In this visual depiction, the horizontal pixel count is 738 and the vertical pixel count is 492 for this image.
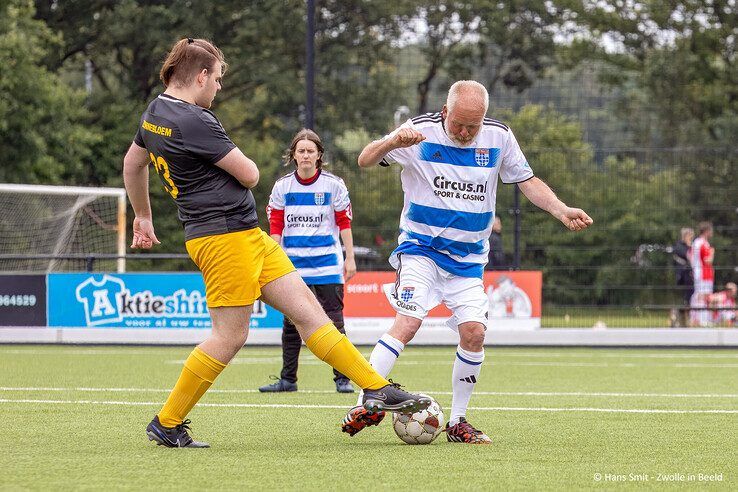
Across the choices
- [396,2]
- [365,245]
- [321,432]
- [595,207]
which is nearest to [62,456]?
[321,432]

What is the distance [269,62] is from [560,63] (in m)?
8.24

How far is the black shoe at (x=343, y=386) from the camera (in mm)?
9758

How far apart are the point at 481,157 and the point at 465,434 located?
58.4 inches

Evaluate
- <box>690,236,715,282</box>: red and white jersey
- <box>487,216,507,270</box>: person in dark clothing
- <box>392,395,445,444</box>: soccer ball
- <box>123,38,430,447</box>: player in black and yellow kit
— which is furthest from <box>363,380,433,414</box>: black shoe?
<box>690,236,715,282</box>: red and white jersey

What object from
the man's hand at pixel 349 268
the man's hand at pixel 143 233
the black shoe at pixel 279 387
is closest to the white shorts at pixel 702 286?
the man's hand at pixel 349 268

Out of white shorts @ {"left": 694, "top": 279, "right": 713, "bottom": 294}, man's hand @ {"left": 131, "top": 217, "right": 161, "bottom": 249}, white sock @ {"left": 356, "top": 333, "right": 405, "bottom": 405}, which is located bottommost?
white shorts @ {"left": 694, "top": 279, "right": 713, "bottom": 294}

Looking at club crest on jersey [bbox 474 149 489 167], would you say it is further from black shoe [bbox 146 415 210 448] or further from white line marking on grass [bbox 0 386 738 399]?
white line marking on grass [bbox 0 386 738 399]

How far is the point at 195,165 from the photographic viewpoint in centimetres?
595

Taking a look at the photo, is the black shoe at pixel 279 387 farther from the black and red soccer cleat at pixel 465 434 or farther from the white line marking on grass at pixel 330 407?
the black and red soccer cleat at pixel 465 434

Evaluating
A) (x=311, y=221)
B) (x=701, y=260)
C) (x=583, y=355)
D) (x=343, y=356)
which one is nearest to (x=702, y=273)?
(x=701, y=260)

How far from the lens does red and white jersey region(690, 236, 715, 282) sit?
18500mm

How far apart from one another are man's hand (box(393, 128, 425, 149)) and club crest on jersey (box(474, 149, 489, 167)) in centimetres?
60

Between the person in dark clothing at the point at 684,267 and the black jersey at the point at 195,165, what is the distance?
13.5m

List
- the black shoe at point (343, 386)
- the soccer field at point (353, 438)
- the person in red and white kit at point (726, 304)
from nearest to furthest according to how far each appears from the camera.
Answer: the soccer field at point (353, 438), the black shoe at point (343, 386), the person in red and white kit at point (726, 304)
